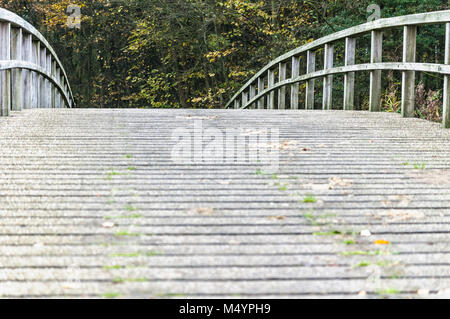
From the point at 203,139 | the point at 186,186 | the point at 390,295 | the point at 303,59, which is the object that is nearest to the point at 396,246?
the point at 390,295

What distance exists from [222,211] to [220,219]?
128 mm

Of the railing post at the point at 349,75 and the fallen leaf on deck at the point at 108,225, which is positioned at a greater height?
the railing post at the point at 349,75

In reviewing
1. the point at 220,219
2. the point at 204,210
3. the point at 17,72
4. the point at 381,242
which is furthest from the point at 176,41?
the point at 381,242

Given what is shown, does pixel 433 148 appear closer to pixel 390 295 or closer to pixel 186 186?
pixel 186 186

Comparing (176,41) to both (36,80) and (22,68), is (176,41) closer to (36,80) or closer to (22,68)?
(36,80)

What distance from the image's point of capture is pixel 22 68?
24.1ft

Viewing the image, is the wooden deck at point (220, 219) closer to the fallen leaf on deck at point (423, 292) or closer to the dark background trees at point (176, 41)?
the fallen leaf on deck at point (423, 292)

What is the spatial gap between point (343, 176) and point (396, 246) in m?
1.14

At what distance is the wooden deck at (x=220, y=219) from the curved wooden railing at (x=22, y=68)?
53.2 inches

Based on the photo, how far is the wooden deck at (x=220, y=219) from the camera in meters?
2.58

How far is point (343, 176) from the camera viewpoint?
4.05 meters

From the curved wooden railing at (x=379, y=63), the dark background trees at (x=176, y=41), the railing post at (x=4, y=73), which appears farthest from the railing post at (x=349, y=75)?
the dark background trees at (x=176, y=41)

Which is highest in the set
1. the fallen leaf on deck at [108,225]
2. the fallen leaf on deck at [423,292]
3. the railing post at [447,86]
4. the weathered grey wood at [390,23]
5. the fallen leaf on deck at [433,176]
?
the weathered grey wood at [390,23]
